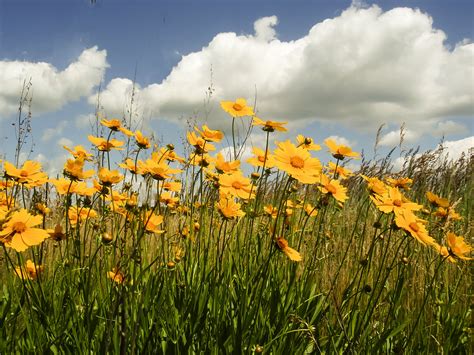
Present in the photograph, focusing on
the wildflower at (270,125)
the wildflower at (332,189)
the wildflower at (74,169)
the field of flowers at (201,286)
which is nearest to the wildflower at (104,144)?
the field of flowers at (201,286)

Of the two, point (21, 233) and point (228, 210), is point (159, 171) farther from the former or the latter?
point (21, 233)

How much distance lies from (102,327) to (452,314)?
1765mm

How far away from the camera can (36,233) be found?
1304mm

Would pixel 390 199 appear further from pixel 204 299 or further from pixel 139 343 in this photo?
pixel 139 343

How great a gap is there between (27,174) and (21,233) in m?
0.43

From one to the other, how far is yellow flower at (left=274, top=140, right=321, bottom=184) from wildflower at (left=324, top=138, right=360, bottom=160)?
1.48 ft

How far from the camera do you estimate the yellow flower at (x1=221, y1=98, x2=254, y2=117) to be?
1.84 m

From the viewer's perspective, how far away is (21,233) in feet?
4.30

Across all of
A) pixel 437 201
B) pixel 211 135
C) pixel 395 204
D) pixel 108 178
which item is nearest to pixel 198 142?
pixel 211 135

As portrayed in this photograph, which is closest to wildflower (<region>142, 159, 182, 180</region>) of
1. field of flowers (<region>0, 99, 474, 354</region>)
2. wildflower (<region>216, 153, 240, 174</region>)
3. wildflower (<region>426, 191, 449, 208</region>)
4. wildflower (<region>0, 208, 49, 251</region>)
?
field of flowers (<region>0, 99, 474, 354</region>)

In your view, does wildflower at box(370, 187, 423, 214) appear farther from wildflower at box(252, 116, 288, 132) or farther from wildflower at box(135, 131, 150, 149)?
wildflower at box(135, 131, 150, 149)

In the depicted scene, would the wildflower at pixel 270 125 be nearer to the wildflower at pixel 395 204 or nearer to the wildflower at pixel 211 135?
the wildflower at pixel 211 135

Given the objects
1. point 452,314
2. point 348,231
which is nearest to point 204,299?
point 452,314

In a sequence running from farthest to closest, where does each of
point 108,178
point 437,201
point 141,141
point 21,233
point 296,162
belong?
1. point 437,201
2. point 141,141
3. point 108,178
4. point 296,162
5. point 21,233
